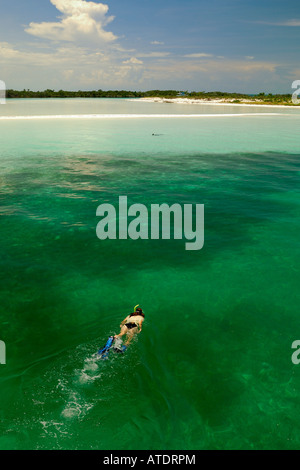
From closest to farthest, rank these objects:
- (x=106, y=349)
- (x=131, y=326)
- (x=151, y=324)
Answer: (x=106, y=349)
(x=131, y=326)
(x=151, y=324)

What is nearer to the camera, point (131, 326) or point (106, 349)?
point (106, 349)

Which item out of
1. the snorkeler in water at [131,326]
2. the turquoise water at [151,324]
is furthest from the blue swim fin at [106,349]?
the snorkeler in water at [131,326]

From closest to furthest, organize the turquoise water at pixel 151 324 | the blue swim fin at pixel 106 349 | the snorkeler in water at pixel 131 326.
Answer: the turquoise water at pixel 151 324
the blue swim fin at pixel 106 349
the snorkeler in water at pixel 131 326

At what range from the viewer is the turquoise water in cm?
832

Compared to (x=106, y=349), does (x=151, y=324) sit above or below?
below

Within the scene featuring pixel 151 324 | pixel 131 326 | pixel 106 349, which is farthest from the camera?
pixel 151 324

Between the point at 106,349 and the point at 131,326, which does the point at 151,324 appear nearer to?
the point at 131,326

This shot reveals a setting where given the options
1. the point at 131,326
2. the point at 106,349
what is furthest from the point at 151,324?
the point at 106,349

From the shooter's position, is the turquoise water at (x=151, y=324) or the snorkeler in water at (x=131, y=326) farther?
the snorkeler in water at (x=131, y=326)

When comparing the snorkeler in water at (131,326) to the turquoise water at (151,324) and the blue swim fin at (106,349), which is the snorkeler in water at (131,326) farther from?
the blue swim fin at (106,349)

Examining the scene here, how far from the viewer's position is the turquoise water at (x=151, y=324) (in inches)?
328

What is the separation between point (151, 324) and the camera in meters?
11.9

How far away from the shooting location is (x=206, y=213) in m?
22.6

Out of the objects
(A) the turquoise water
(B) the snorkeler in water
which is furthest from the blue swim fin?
(B) the snorkeler in water
